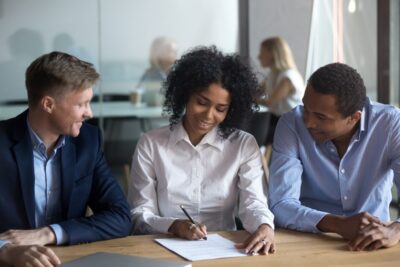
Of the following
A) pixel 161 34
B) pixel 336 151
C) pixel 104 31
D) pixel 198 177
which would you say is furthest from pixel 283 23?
pixel 198 177

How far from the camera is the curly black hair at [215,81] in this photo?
6.91 ft

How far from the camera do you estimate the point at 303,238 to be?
1802mm

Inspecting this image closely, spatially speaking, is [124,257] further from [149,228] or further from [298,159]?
[298,159]

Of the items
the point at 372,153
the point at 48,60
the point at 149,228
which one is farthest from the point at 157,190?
the point at 372,153

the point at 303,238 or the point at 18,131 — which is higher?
the point at 18,131

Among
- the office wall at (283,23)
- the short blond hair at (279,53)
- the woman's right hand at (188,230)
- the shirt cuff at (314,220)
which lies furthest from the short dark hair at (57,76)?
the office wall at (283,23)

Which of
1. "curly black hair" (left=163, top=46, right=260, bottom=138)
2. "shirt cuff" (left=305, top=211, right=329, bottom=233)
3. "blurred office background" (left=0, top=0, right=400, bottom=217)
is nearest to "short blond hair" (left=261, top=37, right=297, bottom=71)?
"blurred office background" (left=0, top=0, right=400, bottom=217)

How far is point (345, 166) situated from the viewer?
2107mm

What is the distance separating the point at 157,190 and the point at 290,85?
2918 millimetres

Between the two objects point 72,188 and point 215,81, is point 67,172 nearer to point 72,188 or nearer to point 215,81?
point 72,188

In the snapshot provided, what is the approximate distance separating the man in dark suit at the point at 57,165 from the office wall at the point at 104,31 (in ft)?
8.93

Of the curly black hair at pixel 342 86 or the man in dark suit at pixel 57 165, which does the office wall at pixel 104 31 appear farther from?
the curly black hair at pixel 342 86

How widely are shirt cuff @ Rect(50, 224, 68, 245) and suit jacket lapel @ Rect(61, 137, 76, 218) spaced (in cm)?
20

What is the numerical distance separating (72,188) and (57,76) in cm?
34
